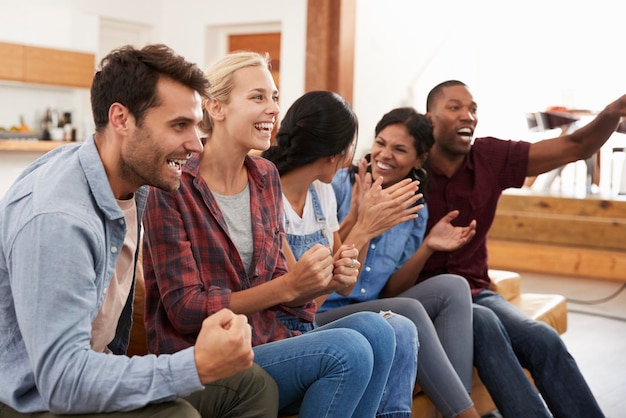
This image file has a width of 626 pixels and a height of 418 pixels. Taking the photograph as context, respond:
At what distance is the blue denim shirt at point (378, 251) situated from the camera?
112 inches

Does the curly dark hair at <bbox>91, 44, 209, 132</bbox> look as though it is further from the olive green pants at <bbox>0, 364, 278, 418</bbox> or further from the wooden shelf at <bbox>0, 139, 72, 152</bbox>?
the wooden shelf at <bbox>0, 139, 72, 152</bbox>

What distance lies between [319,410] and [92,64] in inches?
255

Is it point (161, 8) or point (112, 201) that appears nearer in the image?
point (112, 201)

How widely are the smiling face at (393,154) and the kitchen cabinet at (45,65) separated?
4.95 meters

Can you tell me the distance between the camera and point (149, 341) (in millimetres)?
2139

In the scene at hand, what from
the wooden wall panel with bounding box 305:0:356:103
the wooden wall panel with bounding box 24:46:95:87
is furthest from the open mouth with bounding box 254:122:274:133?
the wooden wall panel with bounding box 24:46:95:87

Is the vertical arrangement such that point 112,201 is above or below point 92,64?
below

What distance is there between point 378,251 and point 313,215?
1.23 feet

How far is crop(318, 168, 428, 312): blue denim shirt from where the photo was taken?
2842mm

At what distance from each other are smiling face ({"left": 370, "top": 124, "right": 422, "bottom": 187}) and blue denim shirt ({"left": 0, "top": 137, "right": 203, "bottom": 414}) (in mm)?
1485

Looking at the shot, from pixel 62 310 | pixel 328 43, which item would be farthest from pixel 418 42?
pixel 62 310

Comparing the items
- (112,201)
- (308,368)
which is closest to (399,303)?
(308,368)

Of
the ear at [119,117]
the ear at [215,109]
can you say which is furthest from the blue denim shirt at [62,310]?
the ear at [215,109]

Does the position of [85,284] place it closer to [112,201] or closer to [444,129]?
[112,201]
